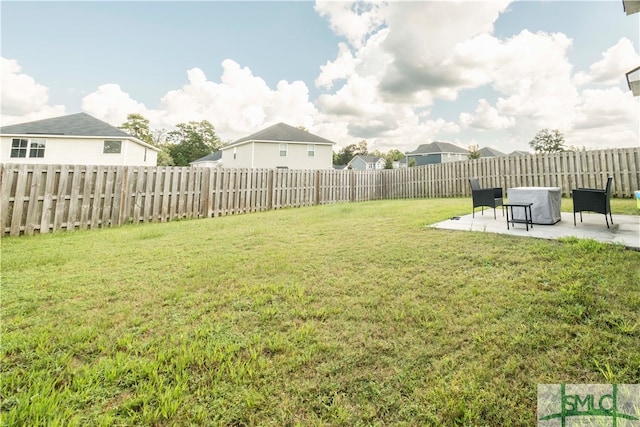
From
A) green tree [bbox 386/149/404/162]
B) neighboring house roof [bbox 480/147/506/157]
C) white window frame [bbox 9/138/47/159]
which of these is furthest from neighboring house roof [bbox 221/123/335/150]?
green tree [bbox 386/149/404/162]

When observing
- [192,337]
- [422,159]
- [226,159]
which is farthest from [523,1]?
[422,159]

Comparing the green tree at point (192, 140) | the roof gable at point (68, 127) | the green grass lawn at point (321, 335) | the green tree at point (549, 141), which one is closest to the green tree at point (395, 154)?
the green tree at point (549, 141)

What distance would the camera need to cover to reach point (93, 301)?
117 inches

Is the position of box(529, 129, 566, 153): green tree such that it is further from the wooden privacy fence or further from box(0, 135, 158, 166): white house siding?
box(0, 135, 158, 166): white house siding

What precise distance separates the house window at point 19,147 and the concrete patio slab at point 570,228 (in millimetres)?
28846

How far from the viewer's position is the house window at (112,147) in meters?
21.2

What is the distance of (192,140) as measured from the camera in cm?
5556

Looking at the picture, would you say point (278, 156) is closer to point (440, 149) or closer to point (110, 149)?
point (110, 149)

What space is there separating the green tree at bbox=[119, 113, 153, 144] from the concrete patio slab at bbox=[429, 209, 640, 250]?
181ft

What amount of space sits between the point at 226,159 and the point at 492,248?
3275 cm

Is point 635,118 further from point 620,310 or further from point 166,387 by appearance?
point 166,387

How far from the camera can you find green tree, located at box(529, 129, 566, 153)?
45375mm

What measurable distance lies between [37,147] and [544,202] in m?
30.4

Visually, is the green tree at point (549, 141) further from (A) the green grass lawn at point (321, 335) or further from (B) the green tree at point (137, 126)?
(B) the green tree at point (137, 126)
